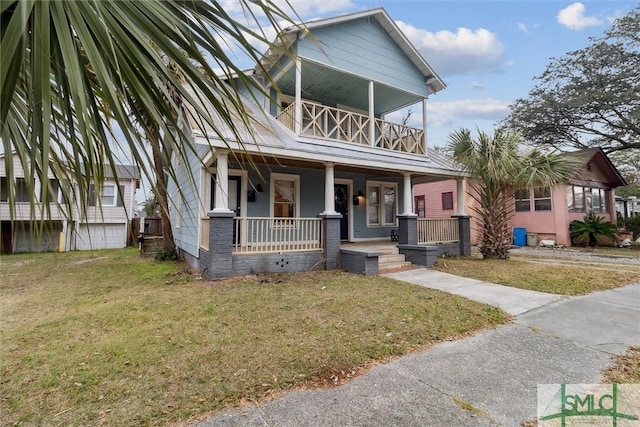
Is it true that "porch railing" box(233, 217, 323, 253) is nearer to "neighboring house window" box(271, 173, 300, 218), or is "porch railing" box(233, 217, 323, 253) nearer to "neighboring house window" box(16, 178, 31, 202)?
"neighboring house window" box(271, 173, 300, 218)

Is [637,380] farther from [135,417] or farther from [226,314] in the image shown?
[226,314]

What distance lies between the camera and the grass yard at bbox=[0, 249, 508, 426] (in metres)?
2.55

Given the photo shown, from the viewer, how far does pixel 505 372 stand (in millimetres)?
2994

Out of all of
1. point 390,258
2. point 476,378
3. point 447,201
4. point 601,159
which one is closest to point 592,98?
point 601,159

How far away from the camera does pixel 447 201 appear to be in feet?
58.2

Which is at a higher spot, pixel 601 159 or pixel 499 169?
pixel 601 159

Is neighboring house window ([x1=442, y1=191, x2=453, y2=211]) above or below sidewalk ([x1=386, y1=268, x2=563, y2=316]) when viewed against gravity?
above

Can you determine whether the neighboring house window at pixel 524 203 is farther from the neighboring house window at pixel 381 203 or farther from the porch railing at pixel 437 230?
the neighboring house window at pixel 381 203

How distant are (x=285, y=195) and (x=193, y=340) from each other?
22.2ft

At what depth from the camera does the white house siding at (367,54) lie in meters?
9.50

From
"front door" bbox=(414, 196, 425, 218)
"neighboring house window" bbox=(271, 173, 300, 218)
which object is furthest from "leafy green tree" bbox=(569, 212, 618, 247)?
"neighboring house window" bbox=(271, 173, 300, 218)

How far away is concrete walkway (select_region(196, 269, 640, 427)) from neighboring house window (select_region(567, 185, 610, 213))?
516 inches

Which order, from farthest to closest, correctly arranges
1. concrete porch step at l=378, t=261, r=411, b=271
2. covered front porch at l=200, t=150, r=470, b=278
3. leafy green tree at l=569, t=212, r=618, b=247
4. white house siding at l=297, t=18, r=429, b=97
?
leafy green tree at l=569, t=212, r=618, b=247, white house siding at l=297, t=18, r=429, b=97, concrete porch step at l=378, t=261, r=411, b=271, covered front porch at l=200, t=150, r=470, b=278
